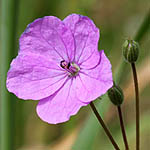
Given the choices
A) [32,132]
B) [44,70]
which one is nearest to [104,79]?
[44,70]

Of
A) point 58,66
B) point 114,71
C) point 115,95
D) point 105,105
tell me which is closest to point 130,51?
point 115,95

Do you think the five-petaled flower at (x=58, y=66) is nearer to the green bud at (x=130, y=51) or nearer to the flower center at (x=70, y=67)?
the flower center at (x=70, y=67)

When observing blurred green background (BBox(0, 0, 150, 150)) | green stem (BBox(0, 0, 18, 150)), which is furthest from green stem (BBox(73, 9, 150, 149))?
blurred green background (BBox(0, 0, 150, 150))

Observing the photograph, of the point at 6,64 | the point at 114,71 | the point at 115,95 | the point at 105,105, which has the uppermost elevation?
the point at 115,95

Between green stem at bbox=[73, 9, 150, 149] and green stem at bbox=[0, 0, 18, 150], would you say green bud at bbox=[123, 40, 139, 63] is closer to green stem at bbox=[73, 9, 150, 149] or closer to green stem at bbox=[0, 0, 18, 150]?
green stem at bbox=[73, 9, 150, 149]

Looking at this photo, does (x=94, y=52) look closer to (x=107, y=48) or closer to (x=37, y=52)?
(x=37, y=52)

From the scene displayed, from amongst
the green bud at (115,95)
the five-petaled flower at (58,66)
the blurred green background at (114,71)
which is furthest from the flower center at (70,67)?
the blurred green background at (114,71)

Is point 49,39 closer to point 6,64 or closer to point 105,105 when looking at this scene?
point 6,64
